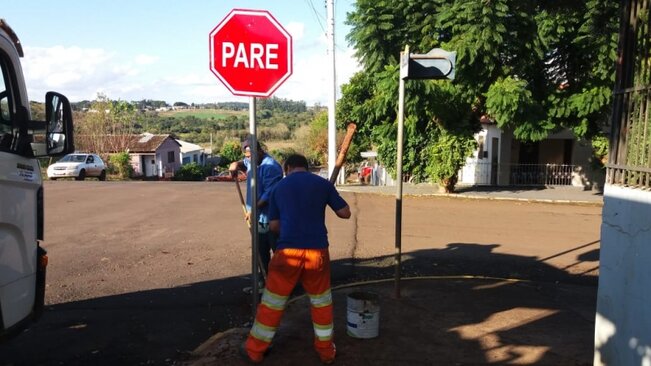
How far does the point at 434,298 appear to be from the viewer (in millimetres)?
5875

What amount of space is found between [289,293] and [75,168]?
Answer: 991 inches

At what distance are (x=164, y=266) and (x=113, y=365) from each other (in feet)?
11.1

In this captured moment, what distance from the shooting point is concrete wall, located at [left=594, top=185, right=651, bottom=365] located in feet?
11.2

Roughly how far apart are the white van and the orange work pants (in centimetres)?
162

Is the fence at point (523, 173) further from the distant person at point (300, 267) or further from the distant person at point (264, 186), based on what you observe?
the distant person at point (300, 267)

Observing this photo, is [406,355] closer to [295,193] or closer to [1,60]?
[295,193]

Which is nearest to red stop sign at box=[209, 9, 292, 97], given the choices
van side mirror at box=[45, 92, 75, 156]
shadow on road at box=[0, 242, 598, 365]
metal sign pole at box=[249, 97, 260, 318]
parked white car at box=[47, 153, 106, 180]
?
metal sign pole at box=[249, 97, 260, 318]

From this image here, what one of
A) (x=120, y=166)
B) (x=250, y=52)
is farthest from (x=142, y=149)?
(x=250, y=52)

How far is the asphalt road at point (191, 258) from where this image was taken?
4.97 meters

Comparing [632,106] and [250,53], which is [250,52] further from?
[632,106]

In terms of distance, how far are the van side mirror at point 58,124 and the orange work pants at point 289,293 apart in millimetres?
1757

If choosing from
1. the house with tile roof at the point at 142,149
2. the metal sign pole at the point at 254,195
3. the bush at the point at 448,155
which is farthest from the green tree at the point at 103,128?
the metal sign pole at the point at 254,195

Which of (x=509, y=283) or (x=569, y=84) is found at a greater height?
(x=569, y=84)

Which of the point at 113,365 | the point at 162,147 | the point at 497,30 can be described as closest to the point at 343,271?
the point at 113,365
